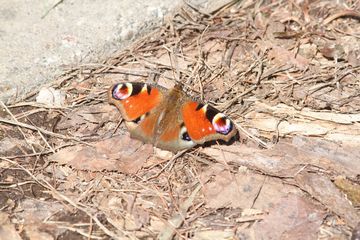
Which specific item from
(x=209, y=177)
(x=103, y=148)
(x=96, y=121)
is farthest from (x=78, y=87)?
(x=209, y=177)

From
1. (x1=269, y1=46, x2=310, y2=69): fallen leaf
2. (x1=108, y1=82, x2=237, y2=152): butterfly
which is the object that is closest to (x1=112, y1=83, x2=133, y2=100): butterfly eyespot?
(x1=108, y1=82, x2=237, y2=152): butterfly

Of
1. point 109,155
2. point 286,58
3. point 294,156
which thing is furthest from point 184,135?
point 286,58

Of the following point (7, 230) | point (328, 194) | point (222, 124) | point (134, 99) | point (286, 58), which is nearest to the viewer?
point (7, 230)

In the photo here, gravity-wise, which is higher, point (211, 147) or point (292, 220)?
point (211, 147)

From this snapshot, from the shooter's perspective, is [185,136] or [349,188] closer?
[349,188]

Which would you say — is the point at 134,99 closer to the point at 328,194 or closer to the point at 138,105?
the point at 138,105

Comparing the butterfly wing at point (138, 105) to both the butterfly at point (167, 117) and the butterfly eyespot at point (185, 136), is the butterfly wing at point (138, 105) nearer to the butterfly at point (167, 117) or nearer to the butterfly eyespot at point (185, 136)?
the butterfly at point (167, 117)

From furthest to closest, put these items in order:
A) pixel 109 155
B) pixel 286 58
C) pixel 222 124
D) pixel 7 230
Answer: pixel 286 58
pixel 109 155
pixel 222 124
pixel 7 230

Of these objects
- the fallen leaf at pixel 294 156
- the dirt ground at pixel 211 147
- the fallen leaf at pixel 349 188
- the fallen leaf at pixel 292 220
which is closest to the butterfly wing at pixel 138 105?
the dirt ground at pixel 211 147

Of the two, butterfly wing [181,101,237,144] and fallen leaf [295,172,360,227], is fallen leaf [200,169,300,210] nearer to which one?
fallen leaf [295,172,360,227]
